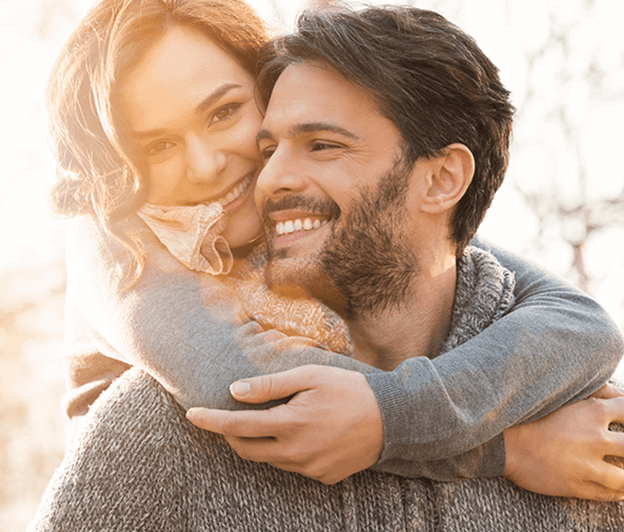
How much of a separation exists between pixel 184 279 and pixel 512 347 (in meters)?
1.03

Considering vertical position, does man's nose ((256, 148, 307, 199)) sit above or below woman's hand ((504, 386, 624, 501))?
above

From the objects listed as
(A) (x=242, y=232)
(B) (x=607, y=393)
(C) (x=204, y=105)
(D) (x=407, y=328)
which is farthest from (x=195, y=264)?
(B) (x=607, y=393)

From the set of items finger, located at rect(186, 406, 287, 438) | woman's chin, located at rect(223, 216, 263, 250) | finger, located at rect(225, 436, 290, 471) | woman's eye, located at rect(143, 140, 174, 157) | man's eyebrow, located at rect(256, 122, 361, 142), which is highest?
man's eyebrow, located at rect(256, 122, 361, 142)

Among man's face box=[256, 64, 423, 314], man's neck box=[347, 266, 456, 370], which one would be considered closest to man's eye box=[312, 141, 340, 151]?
man's face box=[256, 64, 423, 314]

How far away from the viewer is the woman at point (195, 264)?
1.69 meters

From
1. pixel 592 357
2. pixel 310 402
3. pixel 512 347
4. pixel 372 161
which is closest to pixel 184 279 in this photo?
pixel 310 402

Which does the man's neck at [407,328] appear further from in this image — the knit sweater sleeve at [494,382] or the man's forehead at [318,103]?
the man's forehead at [318,103]

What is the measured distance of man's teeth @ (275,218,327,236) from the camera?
88.0 inches

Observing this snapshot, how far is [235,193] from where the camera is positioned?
2.33m

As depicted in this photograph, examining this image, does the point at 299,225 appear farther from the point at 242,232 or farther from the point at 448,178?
the point at 448,178

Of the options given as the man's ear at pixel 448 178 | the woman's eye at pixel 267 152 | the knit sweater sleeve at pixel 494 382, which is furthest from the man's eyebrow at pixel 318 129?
the knit sweater sleeve at pixel 494 382

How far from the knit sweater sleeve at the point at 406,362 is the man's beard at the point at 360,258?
11.9 inches

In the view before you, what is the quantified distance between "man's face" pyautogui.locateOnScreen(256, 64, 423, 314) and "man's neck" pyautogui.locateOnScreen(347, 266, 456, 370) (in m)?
0.16

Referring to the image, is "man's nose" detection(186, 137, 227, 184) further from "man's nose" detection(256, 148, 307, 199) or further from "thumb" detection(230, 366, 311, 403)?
"thumb" detection(230, 366, 311, 403)
